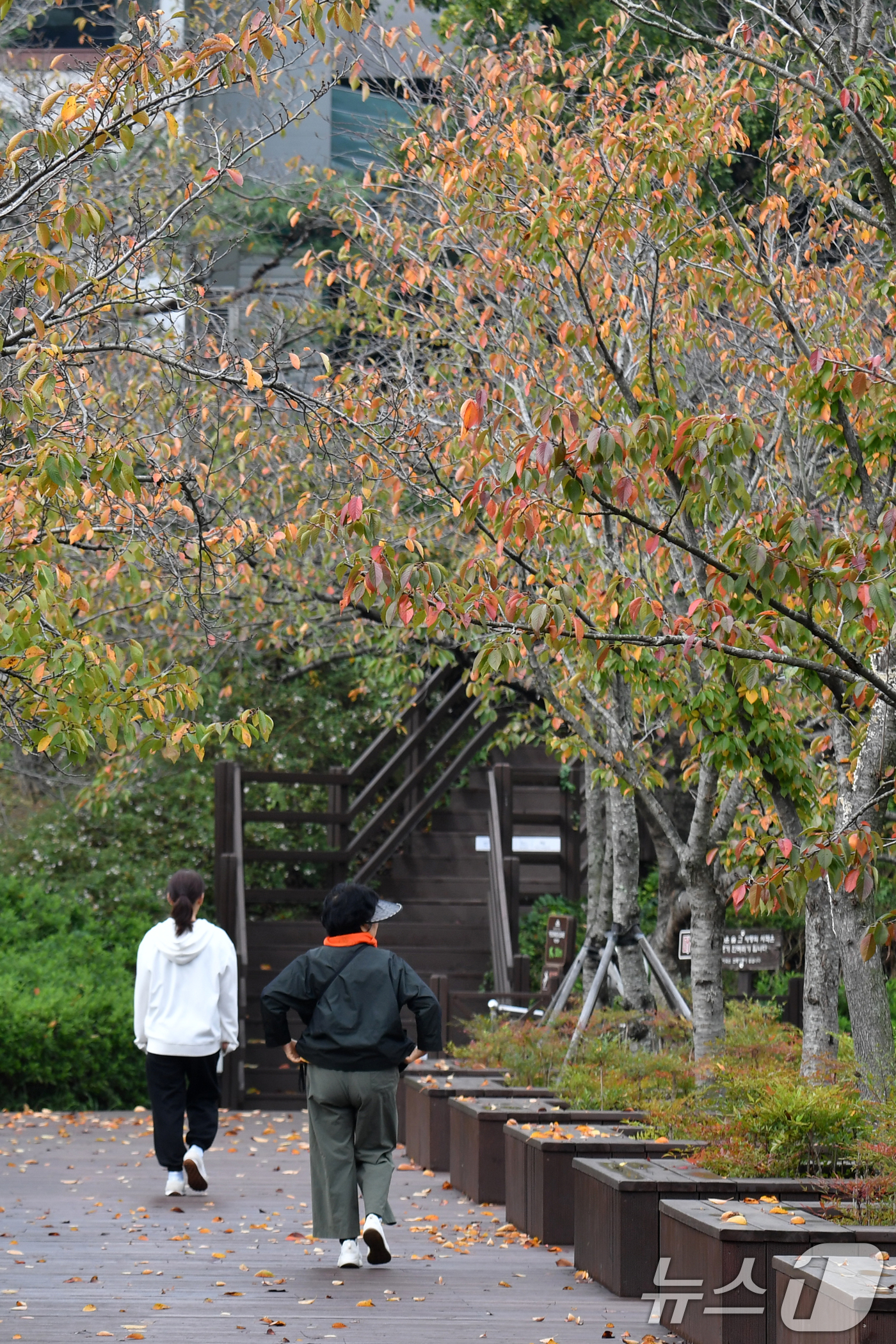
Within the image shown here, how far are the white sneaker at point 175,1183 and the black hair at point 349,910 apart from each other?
2528 mm

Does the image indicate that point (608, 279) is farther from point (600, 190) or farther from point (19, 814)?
point (19, 814)

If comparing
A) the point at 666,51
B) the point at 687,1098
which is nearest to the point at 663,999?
the point at 687,1098

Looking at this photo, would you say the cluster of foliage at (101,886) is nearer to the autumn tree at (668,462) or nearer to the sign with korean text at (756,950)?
the sign with korean text at (756,950)

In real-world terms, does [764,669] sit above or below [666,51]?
below

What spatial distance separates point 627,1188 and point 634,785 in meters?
3.14

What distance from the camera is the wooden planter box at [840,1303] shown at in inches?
156

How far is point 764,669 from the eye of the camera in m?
5.47

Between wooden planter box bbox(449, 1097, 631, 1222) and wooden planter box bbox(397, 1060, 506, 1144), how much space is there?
118 cm

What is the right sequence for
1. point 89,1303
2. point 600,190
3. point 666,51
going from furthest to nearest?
point 666,51 < point 600,190 < point 89,1303

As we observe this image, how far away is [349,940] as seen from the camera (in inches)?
270

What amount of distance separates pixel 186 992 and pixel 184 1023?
18 centimetres

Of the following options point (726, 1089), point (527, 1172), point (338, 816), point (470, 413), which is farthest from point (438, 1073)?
point (470, 413)

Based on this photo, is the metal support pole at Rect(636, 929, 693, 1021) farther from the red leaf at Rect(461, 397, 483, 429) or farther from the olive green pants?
the red leaf at Rect(461, 397, 483, 429)

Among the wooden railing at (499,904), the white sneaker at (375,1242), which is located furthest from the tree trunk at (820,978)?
the wooden railing at (499,904)
